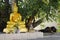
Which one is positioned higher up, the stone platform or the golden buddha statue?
the golden buddha statue

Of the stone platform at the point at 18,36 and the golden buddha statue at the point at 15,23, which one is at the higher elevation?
the golden buddha statue at the point at 15,23

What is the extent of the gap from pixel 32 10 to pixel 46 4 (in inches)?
8.6

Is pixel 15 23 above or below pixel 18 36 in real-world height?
above

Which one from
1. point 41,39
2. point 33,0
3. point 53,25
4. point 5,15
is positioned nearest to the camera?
point 41,39

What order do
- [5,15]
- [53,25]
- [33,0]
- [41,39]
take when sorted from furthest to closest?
[53,25] < [5,15] < [33,0] < [41,39]

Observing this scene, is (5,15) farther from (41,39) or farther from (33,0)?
(41,39)

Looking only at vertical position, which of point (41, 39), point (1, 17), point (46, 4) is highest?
point (46, 4)

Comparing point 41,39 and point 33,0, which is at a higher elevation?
point 33,0

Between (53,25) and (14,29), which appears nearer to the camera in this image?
(14,29)

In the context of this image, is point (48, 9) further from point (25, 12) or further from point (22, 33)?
point (22, 33)

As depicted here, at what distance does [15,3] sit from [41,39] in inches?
22.1

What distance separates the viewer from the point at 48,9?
2.70 metres

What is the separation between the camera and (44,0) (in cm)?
276

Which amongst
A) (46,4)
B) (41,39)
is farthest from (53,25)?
(41,39)
